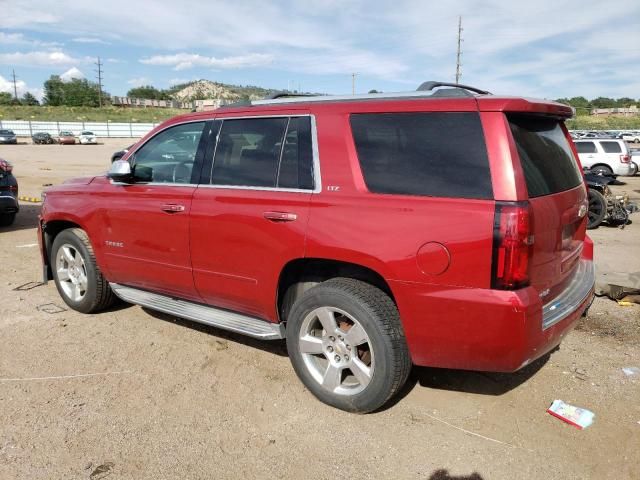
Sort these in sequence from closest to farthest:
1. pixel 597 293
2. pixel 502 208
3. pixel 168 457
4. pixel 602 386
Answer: pixel 502 208
pixel 168 457
pixel 602 386
pixel 597 293

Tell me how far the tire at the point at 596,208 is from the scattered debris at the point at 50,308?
374 inches

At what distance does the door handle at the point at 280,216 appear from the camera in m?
3.33

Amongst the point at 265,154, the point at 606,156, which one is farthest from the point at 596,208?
the point at 606,156

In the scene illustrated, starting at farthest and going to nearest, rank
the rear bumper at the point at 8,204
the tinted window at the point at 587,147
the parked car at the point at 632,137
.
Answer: the parked car at the point at 632,137
the tinted window at the point at 587,147
the rear bumper at the point at 8,204

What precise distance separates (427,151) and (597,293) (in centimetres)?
365

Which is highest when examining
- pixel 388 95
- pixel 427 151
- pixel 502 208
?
pixel 388 95

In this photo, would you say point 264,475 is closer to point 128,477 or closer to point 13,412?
point 128,477

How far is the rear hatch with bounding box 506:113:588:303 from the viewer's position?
2836 millimetres

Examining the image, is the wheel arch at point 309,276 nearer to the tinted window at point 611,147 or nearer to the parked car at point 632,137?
the tinted window at point 611,147

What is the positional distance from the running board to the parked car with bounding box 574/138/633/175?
19.9 metres

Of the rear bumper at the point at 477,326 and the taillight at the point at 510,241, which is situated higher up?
the taillight at the point at 510,241

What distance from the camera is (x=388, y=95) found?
3314mm

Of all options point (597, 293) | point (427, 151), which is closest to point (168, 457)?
point (427, 151)


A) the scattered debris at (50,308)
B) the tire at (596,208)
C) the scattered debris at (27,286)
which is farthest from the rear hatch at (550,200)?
the tire at (596,208)
